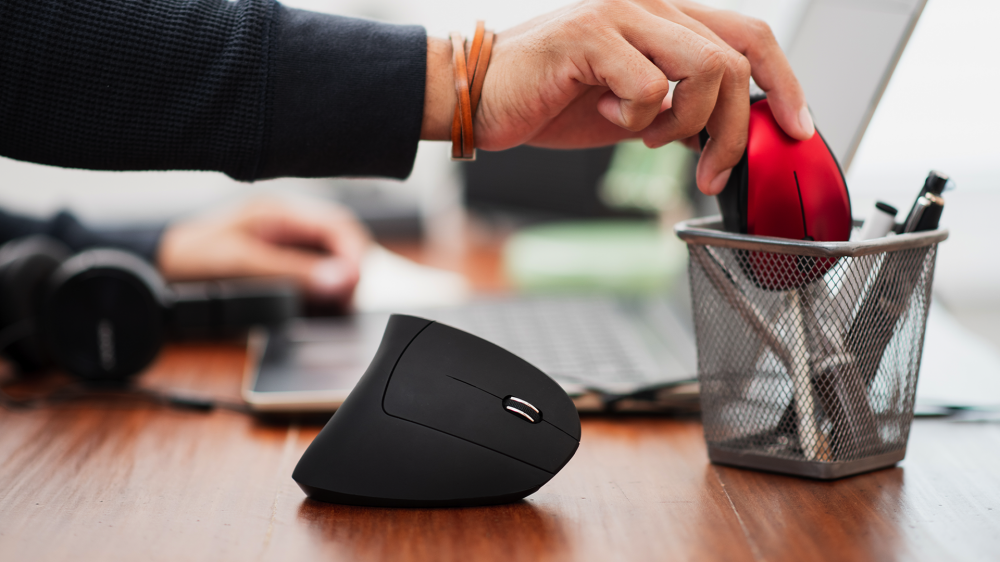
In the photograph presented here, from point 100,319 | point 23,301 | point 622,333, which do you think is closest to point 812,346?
point 622,333

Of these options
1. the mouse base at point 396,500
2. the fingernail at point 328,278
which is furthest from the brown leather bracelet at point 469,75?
the fingernail at point 328,278

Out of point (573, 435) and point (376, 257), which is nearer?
point (573, 435)

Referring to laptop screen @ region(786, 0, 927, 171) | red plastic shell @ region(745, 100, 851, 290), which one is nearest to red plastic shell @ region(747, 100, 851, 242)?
red plastic shell @ region(745, 100, 851, 290)

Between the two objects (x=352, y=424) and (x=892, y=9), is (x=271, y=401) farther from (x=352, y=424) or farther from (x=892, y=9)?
(x=892, y=9)

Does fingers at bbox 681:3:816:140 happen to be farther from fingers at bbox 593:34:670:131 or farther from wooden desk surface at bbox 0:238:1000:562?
wooden desk surface at bbox 0:238:1000:562

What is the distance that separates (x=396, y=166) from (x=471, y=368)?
0.57 feet

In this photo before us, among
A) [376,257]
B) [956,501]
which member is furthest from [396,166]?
[376,257]

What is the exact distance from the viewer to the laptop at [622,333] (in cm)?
54

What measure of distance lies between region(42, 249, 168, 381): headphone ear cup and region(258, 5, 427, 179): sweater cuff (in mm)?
227

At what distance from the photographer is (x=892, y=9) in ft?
1.74

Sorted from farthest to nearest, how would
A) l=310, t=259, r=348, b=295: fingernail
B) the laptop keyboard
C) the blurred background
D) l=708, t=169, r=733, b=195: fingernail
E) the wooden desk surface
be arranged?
l=310, t=259, r=348, b=295: fingernail, the blurred background, the laptop keyboard, l=708, t=169, r=733, b=195: fingernail, the wooden desk surface

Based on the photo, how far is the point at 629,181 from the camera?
3.68 ft

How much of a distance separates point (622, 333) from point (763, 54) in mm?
312

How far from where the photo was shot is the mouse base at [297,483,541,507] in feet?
1.27
